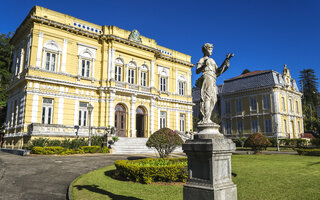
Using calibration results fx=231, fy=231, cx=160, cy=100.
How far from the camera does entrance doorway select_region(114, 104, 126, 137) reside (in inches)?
972

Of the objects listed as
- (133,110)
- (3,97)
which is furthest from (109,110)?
(3,97)

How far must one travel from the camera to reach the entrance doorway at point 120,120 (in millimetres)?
24683

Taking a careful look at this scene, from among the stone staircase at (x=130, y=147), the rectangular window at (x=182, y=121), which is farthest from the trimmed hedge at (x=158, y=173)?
the rectangular window at (x=182, y=121)

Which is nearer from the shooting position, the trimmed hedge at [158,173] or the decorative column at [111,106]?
the trimmed hedge at [158,173]

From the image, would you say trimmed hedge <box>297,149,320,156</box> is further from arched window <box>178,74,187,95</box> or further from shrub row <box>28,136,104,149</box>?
shrub row <box>28,136,104,149</box>

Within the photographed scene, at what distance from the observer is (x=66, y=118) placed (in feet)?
72.0

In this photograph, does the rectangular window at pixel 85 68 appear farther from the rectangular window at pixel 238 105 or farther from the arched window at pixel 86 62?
the rectangular window at pixel 238 105

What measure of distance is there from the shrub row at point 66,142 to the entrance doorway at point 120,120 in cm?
367

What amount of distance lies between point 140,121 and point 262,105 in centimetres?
2223

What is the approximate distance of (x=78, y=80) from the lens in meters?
23.0

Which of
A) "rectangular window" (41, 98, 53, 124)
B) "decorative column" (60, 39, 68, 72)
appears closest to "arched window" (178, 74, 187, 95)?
"decorative column" (60, 39, 68, 72)

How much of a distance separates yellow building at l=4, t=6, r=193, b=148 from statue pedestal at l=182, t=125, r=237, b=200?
57.7 ft

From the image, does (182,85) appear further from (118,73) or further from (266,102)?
(266,102)

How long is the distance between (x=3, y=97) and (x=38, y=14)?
1584 centimetres
